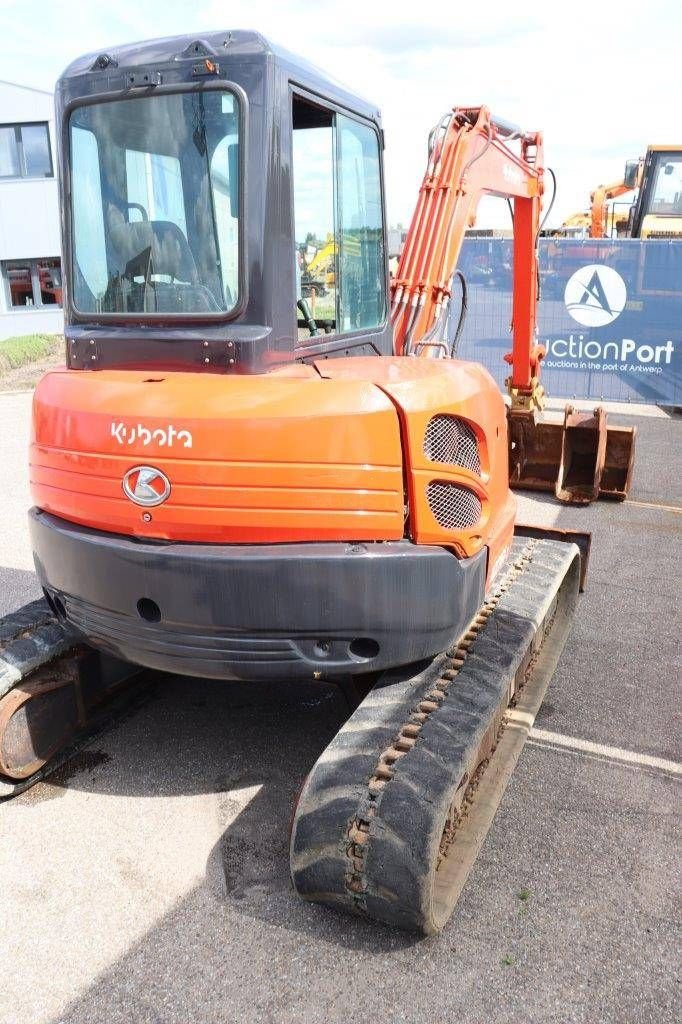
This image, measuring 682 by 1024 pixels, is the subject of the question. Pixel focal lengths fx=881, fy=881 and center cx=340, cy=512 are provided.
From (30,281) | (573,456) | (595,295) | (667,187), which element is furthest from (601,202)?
(30,281)

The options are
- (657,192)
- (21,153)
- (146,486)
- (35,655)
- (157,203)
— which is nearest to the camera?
(146,486)

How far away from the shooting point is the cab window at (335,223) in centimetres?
347

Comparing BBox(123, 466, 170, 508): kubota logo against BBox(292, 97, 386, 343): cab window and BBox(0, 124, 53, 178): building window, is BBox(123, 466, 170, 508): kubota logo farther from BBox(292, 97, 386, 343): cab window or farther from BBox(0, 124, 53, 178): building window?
BBox(0, 124, 53, 178): building window

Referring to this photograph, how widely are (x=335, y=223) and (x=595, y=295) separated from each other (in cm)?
997

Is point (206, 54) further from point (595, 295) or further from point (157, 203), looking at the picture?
point (595, 295)

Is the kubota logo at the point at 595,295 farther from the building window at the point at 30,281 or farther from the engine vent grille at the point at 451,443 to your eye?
the building window at the point at 30,281

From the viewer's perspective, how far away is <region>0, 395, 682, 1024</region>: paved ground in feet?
9.04

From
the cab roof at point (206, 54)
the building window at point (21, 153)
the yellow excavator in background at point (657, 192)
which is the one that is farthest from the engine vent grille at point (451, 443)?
the building window at point (21, 153)

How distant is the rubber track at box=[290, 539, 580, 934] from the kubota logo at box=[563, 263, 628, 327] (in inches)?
400

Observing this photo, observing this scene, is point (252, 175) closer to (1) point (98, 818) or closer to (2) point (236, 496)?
(2) point (236, 496)

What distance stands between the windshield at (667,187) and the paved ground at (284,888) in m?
11.7

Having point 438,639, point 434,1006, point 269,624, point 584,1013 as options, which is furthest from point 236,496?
point 584,1013

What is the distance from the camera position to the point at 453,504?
3.33 m

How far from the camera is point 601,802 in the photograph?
3.69 meters
